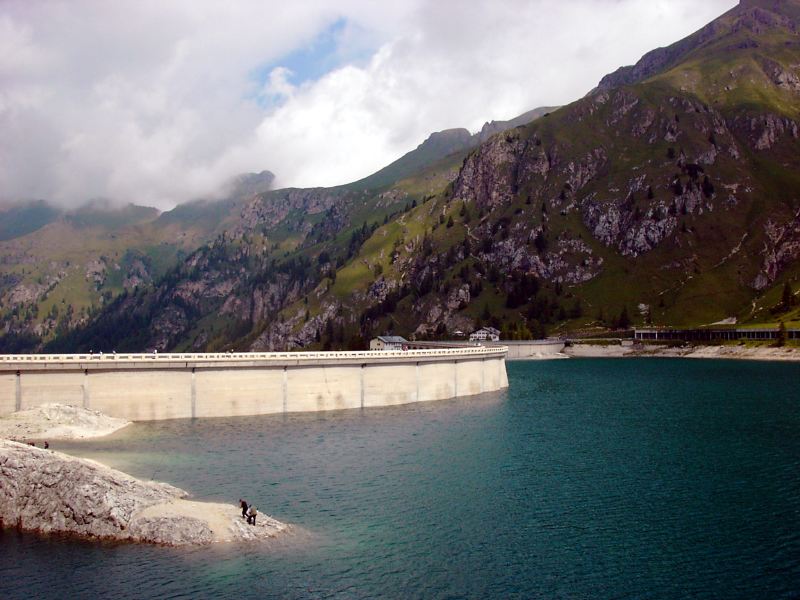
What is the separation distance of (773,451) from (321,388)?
212ft

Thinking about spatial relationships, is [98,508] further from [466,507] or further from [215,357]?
[215,357]

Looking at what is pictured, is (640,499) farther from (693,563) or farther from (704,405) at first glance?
(704,405)

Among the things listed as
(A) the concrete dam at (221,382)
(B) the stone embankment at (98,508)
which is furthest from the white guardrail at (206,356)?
(B) the stone embankment at (98,508)

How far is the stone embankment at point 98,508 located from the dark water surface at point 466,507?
152 centimetres

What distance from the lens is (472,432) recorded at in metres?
97.5

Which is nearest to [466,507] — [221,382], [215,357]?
[221,382]

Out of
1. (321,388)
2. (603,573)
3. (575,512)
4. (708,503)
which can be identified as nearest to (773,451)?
(708,503)

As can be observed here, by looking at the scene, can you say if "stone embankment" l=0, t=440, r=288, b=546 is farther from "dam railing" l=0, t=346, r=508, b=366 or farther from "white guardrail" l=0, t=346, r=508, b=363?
"white guardrail" l=0, t=346, r=508, b=363

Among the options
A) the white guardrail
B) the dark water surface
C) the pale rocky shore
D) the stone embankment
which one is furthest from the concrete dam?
the stone embankment

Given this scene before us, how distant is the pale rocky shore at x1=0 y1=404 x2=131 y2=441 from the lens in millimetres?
83812

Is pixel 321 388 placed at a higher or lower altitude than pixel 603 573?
higher

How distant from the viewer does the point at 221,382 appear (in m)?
106

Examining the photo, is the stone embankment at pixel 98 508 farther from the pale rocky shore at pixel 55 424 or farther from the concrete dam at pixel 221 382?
the concrete dam at pixel 221 382

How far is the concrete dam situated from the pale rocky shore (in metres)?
4.24
